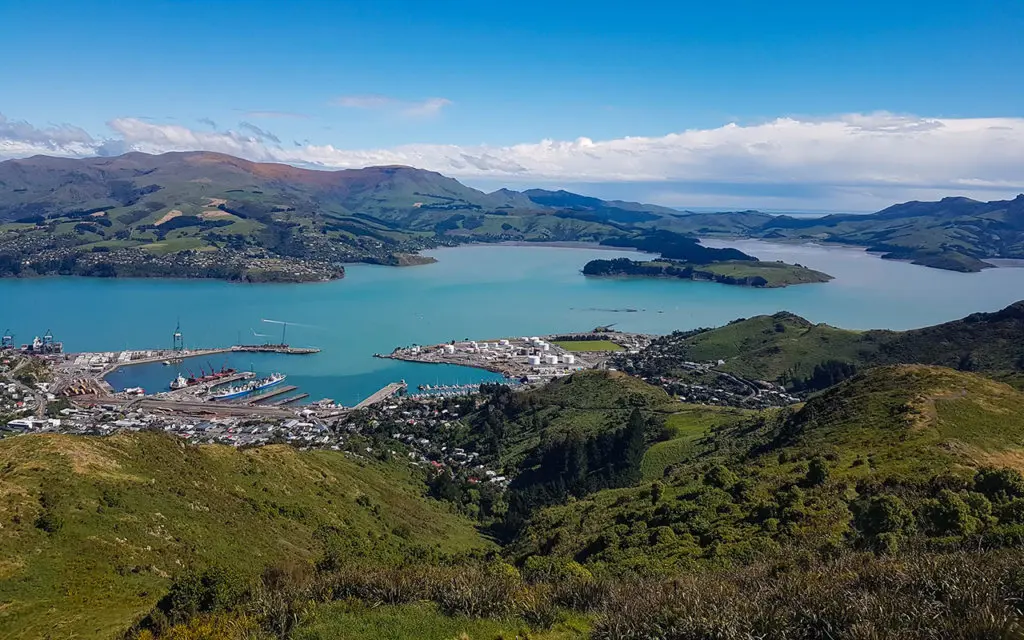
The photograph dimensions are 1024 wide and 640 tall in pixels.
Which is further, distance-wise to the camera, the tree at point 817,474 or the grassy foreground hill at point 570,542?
the tree at point 817,474

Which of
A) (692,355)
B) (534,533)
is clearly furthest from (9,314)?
(534,533)

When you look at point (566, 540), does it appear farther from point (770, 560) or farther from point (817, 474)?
point (770, 560)

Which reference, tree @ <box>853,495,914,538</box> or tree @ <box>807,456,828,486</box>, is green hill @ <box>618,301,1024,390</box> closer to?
tree @ <box>807,456,828,486</box>

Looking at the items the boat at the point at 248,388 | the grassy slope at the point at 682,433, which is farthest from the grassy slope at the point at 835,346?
the boat at the point at 248,388

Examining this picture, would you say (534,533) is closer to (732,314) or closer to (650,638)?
(650,638)

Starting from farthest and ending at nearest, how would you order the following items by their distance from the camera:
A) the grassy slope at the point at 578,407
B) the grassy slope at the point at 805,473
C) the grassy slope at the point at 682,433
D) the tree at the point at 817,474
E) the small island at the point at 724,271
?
the small island at the point at 724,271, the grassy slope at the point at 578,407, the grassy slope at the point at 682,433, the tree at the point at 817,474, the grassy slope at the point at 805,473

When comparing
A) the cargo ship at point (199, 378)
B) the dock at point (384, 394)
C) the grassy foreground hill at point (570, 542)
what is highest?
Result: the grassy foreground hill at point (570, 542)

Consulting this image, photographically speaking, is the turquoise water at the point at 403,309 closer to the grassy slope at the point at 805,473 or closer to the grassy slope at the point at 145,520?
the grassy slope at the point at 145,520

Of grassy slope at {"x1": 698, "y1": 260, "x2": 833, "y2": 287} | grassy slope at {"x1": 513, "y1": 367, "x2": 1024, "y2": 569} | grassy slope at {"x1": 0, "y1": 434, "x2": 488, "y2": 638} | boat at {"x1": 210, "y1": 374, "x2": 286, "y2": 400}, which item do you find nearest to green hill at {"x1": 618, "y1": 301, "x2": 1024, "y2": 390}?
grassy slope at {"x1": 513, "y1": 367, "x2": 1024, "y2": 569}
